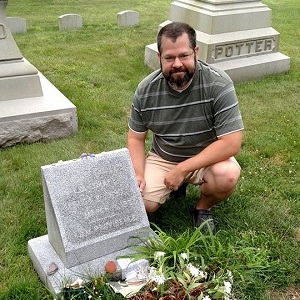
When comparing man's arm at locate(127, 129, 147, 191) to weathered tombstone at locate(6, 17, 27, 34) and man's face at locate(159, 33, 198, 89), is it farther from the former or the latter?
weathered tombstone at locate(6, 17, 27, 34)

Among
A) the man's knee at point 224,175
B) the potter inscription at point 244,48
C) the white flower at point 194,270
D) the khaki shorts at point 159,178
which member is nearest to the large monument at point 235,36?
the potter inscription at point 244,48

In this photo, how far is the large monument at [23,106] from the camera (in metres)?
4.42

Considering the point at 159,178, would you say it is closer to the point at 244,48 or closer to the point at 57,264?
the point at 57,264

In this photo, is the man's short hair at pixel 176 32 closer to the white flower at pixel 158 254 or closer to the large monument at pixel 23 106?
the white flower at pixel 158 254

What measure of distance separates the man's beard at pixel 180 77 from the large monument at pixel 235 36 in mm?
3372

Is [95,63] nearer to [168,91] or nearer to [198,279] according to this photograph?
[168,91]

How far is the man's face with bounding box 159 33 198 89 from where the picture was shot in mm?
2764

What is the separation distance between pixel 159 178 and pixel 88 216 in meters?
0.70

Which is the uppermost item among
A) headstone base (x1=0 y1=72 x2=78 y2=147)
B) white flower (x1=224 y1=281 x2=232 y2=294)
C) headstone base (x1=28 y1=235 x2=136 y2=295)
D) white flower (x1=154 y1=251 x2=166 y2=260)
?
white flower (x1=154 y1=251 x2=166 y2=260)

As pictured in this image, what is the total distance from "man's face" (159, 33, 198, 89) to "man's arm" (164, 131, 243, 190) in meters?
0.45

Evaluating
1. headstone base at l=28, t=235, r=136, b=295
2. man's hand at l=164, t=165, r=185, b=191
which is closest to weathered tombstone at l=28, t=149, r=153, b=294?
headstone base at l=28, t=235, r=136, b=295

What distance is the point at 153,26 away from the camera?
33.4 feet

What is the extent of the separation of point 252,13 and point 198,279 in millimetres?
4958

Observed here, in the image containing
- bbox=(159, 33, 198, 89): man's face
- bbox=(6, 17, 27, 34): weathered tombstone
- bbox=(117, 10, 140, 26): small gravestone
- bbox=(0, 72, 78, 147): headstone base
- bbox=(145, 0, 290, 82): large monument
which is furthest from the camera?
bbox=(117, 10, 140, 26): small gravestone
